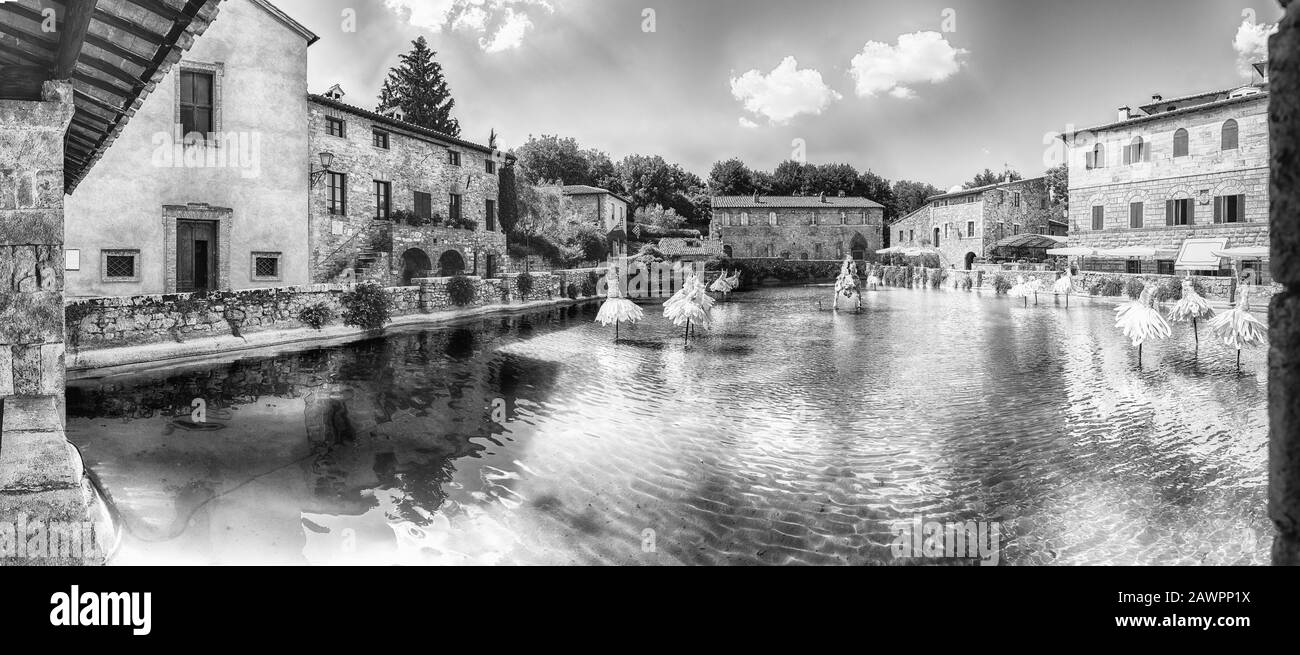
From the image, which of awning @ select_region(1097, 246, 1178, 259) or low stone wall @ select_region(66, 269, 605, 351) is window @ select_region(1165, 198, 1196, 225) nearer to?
awning @ select_region(1097, 246, 1178, 259)

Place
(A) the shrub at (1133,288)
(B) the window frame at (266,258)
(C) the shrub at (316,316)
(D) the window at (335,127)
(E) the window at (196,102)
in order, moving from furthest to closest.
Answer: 1. (A) the shrub at (1133,288)
2. (D) the window at (335,127)
3. (B) the window frame at (266,258)
4. (E) the window at (196,102)
5. (C) the shrub at (316,316)

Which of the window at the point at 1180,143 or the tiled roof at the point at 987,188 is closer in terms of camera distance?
the window at the point at 1180,143

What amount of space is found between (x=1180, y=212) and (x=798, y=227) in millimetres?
31891

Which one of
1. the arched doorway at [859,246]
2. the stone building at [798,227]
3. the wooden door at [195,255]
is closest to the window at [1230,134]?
the stone building at [798,227]

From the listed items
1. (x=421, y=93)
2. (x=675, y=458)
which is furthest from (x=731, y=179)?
(x=675, y=458)

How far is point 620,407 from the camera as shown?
8.95 meters

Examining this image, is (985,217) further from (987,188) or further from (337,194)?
(337,194)

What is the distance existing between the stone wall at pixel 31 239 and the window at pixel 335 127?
1980cm

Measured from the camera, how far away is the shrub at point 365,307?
56.0ft

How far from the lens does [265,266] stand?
1883 centimetres

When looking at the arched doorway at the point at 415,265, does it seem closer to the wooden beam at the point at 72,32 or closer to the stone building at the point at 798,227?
the wooden beam at the point at 72,32
